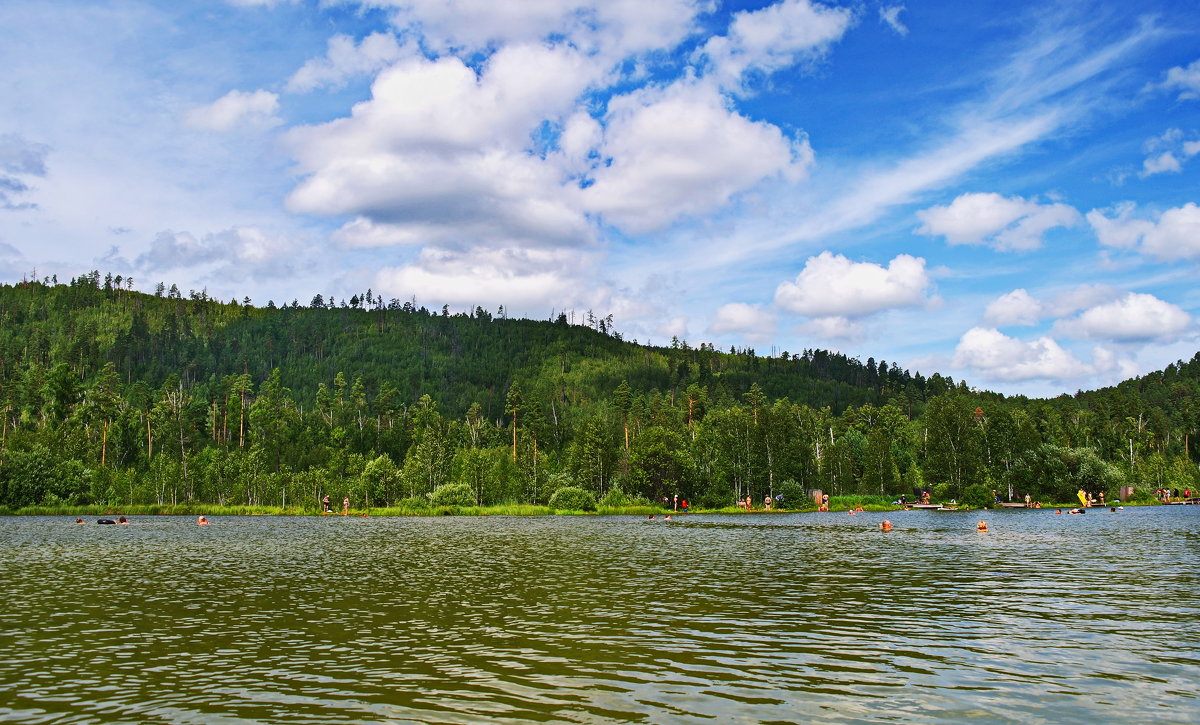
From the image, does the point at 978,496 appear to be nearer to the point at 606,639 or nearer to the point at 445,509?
the point at 445,509

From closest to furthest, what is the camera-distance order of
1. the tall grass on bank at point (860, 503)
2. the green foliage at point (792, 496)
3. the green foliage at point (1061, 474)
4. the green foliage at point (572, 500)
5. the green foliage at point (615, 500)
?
the green foliage at point (1061, 474) → the green foliage at point (572, 500) → the green foliage at point (615, 500) → the green foliage at point (792, 496) → the tall grass on bank at point (860, 503)

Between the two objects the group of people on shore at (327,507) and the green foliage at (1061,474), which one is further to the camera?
the group of people on shore at (327,507)

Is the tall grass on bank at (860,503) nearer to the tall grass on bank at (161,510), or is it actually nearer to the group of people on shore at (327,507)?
the group of people on shore at (327,507)

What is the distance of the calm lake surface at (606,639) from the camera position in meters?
17.7

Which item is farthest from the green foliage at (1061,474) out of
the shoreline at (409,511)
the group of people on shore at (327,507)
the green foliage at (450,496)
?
the group of people on shore at (327,507)

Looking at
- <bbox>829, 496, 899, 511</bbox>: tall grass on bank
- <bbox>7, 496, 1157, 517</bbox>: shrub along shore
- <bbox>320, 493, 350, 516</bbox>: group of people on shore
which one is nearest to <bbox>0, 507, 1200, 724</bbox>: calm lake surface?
<bbox>7, 496, 1157, 517</bbox>: shrub along shore

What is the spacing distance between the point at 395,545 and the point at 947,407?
126 metres

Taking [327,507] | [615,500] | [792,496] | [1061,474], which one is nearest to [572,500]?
[615,500]

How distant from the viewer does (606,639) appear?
25.0 meters

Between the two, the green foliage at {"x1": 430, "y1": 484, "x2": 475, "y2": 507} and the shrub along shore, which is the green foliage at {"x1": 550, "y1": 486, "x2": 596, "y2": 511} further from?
the green foliage at {"x1": 430, "y1": 484, "x2": 475, "y2": 507}

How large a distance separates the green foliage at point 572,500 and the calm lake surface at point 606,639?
87.8 m

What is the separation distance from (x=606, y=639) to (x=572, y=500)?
384 feet

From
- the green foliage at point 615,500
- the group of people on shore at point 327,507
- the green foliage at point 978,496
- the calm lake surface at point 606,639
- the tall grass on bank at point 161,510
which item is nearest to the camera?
the calm lake surface at point 606,639

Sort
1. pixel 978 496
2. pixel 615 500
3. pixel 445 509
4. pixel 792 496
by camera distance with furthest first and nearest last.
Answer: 1. pixel 792 496
2. pixel 615 500
3. pixel 445 509
4. pixel 978 496
